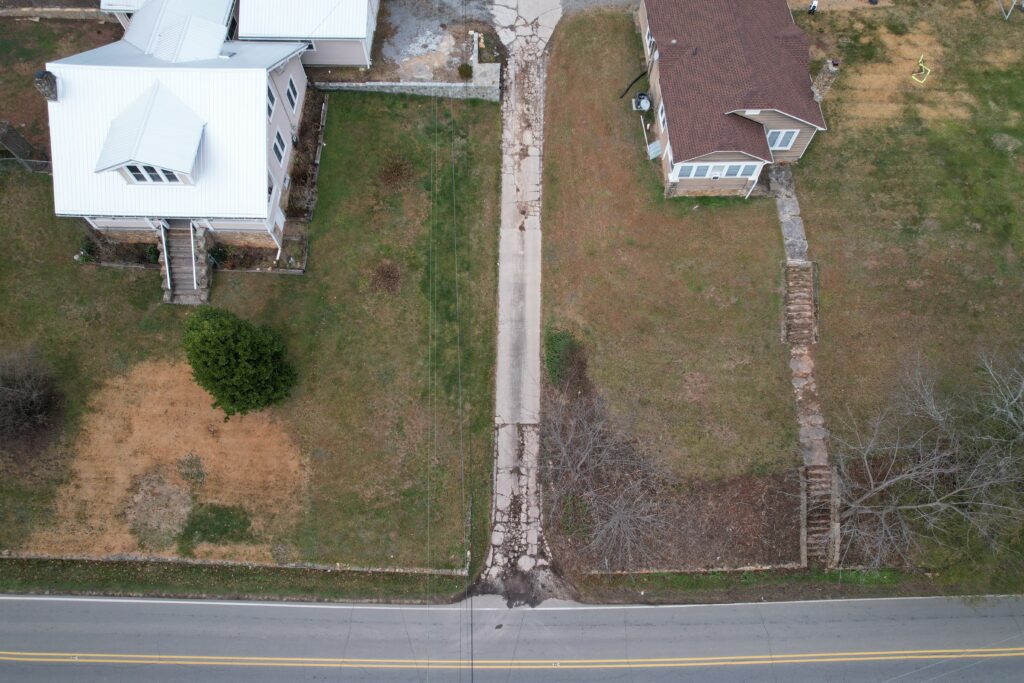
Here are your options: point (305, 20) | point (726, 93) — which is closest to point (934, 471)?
point (726, 93)

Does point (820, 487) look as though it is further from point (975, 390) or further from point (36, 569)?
point (36, 569)

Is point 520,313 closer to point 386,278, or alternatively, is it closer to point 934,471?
point 386,278

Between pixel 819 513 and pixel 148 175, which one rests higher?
pixel 148 175

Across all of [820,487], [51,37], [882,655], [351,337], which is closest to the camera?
[882,655]

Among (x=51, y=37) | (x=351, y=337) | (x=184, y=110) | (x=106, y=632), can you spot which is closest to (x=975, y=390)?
(x=351, y=337)

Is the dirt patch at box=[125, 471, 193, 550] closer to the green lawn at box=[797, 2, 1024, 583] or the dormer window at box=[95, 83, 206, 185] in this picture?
the dormer window at box=[95, 83, 206, 185]

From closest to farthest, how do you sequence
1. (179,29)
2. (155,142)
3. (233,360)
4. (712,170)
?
(233,360)
(155,142)
(179,29)
(712,170)
